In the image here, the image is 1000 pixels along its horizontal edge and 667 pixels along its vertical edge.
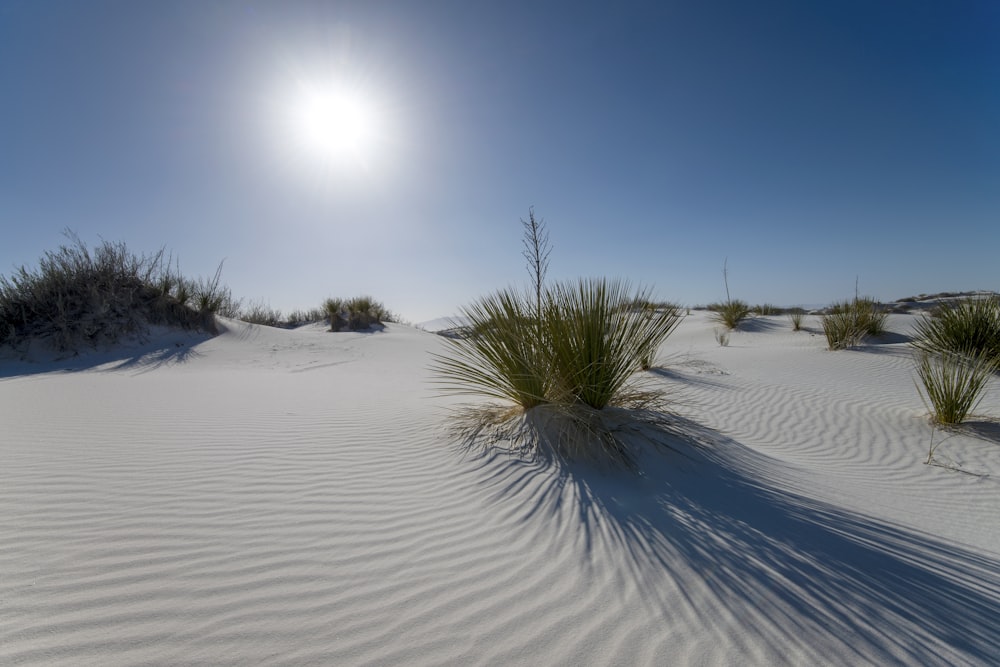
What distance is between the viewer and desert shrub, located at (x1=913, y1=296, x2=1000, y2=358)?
6809 millimetres

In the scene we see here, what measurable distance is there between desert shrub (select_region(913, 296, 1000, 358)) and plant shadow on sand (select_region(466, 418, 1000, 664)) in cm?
725

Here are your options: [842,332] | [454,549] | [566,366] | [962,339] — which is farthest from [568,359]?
[842,332]

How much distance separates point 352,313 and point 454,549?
1522 centimetres

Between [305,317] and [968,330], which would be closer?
[968,330]

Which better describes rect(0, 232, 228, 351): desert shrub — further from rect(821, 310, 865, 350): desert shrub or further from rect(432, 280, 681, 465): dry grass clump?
rect(821, 310, 865, 350): desert shrub

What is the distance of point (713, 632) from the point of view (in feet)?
4.97

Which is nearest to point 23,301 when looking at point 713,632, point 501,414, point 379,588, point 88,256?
point 88,256

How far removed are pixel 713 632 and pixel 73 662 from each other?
230 centimetres

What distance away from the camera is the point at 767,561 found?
1948 millimetres

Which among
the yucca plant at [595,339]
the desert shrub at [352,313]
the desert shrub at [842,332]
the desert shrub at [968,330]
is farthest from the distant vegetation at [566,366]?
the desert shrub at [352,313]

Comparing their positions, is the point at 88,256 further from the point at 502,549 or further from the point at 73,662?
the point at 502,549

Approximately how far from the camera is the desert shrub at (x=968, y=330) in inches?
268

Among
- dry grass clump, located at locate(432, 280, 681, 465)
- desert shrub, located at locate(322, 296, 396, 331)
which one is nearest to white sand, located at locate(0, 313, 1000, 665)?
dry grass clump, located at locate(432, 280, 681, 465)

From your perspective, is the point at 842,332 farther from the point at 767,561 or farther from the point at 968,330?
the point at 767,561
